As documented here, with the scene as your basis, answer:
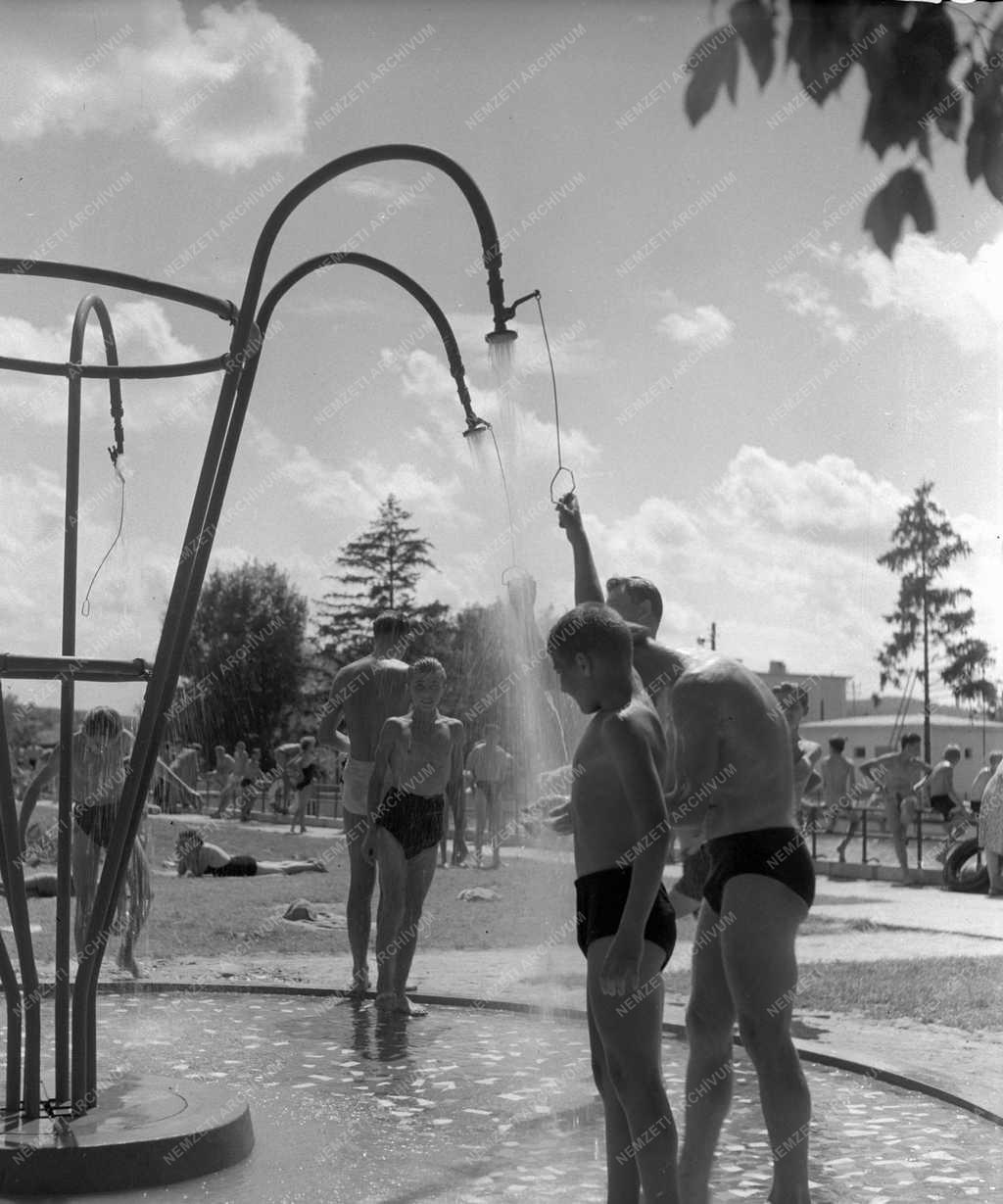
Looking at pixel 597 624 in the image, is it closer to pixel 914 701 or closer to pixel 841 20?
pixel 841 20

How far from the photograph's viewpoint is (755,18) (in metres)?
2.74

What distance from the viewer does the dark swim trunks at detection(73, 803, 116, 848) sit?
8141 millimetres

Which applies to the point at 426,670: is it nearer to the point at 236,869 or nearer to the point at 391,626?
the point at 391,626

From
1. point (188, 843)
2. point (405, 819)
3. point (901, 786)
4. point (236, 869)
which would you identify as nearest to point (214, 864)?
point (236, 869)

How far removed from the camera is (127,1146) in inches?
173

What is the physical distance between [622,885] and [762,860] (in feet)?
1.45

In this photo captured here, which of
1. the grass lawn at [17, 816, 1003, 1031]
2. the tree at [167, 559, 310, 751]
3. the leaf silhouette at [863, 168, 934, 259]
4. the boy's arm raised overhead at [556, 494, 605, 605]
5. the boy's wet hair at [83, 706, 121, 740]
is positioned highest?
the tree at [167, 559, 310, 751]

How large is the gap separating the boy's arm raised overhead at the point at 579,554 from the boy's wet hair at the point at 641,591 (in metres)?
0.13

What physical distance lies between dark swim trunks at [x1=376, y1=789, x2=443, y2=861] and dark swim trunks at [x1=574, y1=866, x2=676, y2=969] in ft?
12.0

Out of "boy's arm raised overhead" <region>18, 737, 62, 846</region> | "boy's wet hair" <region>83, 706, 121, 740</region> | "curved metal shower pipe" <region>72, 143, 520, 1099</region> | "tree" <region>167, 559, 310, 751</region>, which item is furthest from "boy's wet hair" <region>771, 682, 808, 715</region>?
"tree" <region>167, 559, 310, 751</region>

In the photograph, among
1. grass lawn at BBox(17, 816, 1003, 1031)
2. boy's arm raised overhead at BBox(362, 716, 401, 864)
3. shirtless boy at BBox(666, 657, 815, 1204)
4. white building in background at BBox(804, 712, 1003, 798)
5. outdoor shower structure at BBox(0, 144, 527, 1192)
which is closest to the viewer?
shirtless boy at BBox(666, 657, 815, 1204)

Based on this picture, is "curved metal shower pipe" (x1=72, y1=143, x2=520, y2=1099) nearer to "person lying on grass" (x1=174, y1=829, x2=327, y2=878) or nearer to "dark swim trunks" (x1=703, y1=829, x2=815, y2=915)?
"dark swim trunks" (x1=703, y1=829, x2=815, y2=915)

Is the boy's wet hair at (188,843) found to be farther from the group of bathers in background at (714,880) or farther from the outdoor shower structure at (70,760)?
the group of bathers in background at (714,880)

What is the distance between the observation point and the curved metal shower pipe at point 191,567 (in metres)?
4.78
